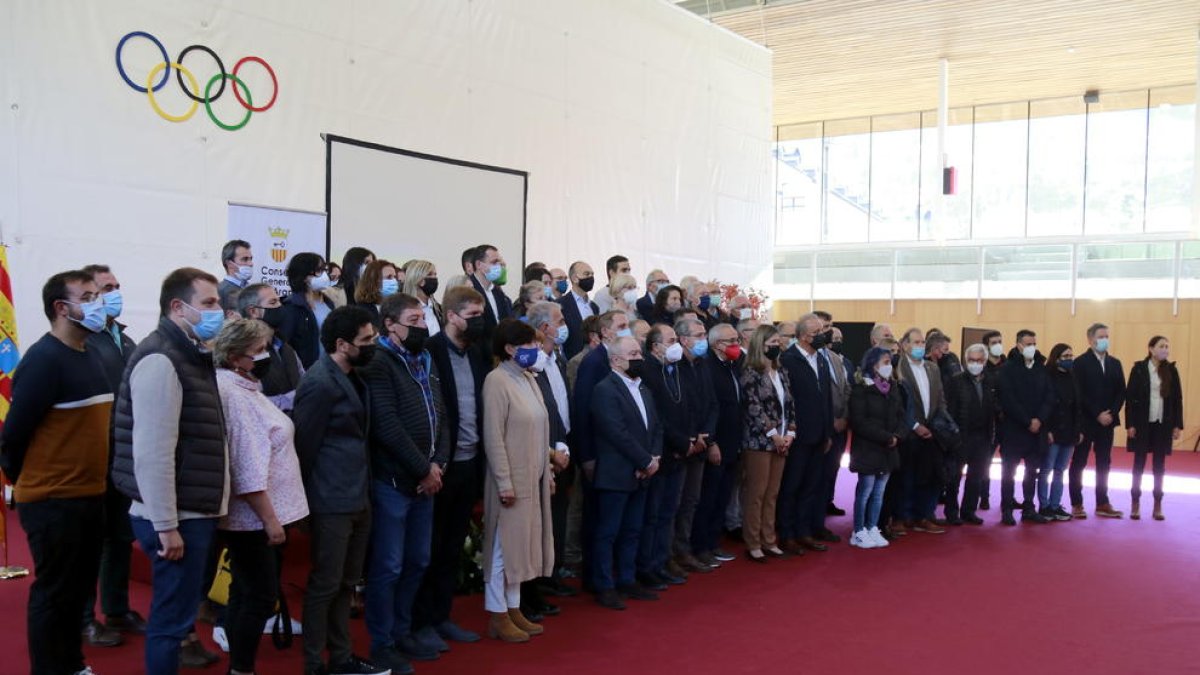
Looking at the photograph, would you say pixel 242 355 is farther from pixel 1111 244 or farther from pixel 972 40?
pixel 1111 244

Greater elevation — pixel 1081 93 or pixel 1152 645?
pixel 1081 93

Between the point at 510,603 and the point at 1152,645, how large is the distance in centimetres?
339

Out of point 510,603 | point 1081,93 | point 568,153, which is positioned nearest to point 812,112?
point 1081,93

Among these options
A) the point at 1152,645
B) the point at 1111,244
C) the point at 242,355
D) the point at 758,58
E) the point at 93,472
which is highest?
the point at 758,58

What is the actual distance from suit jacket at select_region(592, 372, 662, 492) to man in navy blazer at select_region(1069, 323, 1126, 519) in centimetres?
533

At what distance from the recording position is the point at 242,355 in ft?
10.9

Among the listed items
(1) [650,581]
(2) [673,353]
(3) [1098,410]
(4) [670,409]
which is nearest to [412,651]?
(1) [650,581]

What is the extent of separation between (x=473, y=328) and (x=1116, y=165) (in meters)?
15.5

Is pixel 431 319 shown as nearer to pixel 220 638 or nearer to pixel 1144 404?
pixel 220 638

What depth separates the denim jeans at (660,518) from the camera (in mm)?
5633

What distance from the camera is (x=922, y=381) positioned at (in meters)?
7.75

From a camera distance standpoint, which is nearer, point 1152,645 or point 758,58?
point 1152,645

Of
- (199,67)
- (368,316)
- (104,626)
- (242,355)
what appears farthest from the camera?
(199,67)

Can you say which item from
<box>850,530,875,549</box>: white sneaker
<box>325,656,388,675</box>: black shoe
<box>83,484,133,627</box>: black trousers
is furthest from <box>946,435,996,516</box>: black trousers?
<box>83,484,133,627</box>: black trousers
